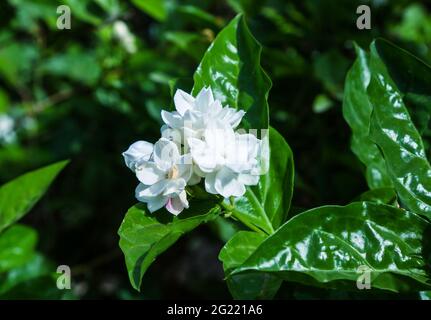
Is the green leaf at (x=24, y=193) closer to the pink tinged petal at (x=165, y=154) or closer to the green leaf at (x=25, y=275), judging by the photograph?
the green leaf at (x=25, y=275)

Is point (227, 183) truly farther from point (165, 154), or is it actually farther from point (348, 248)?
point (348, 248)

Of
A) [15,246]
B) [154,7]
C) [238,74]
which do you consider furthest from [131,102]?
[238,74]

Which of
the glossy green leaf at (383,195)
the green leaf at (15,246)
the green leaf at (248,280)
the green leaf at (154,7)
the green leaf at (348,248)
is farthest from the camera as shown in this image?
the green leaf at (154,7)

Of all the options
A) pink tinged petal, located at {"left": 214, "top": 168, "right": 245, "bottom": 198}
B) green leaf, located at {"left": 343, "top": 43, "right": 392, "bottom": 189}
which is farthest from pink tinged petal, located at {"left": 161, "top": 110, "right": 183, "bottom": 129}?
green leaf, located at {"left": 343, "top": 43, "right": 392, "bottom": 189}

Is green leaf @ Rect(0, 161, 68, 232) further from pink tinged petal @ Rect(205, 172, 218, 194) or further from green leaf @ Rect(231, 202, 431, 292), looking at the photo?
green leaf @ Rect(231, 202, 431, 292)

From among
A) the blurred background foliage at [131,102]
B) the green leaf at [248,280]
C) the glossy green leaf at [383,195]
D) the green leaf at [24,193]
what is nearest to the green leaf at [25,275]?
the blurred background foliage at [131,102]

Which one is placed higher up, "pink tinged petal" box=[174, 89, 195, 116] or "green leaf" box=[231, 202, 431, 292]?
"pink tinged petal" box=[174, 89, 195, 116]
